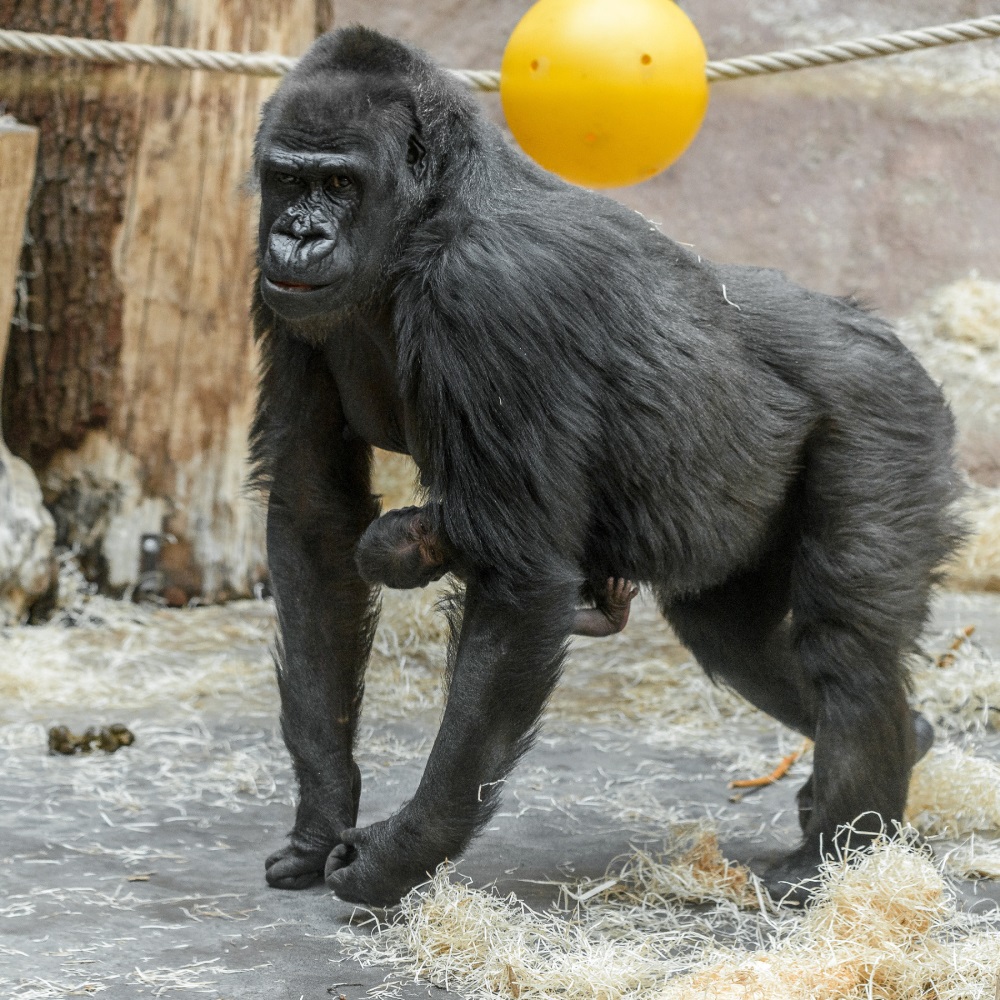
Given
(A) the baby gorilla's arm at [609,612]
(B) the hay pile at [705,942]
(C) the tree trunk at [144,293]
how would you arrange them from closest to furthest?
1. (B) the hay pile at [705,942]
2. (A) the baby gorilla's arm at [609,612]
3. (C) the tree trunk at [144,293]

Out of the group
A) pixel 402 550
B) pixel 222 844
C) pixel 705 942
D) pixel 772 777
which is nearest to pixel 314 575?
pixel 402 550

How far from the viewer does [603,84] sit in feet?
13.3

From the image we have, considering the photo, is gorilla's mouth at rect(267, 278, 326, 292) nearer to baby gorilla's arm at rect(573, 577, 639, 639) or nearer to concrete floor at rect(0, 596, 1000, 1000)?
baby gorilla's arm at rect(573, 577, 639, 639)

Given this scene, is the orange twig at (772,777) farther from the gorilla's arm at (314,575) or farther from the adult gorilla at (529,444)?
the gorilla's arm at (314,575)

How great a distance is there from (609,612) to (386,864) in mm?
865

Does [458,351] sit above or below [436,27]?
below

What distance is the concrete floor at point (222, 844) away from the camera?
2.71m

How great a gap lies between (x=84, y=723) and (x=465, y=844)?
1.92 metres

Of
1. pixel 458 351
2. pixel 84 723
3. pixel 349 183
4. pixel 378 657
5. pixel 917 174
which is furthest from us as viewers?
pixel 917 174

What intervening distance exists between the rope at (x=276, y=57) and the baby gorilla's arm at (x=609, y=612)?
6.21 ft

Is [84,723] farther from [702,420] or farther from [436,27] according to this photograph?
[436,27]

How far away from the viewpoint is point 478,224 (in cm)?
284

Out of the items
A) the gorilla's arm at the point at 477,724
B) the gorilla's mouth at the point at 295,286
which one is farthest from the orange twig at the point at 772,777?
the gorilla's mouth at the point at 295,286

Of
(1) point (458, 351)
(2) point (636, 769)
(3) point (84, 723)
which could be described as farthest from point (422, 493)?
(3) point (84, 723)
